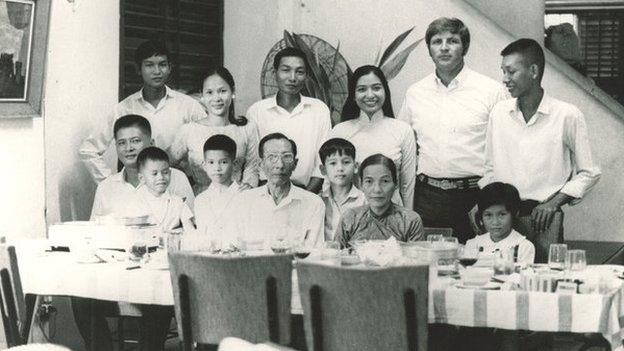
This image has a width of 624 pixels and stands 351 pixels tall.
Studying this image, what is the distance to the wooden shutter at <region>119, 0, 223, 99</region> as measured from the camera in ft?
22.3

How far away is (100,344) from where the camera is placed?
5047 millimetres

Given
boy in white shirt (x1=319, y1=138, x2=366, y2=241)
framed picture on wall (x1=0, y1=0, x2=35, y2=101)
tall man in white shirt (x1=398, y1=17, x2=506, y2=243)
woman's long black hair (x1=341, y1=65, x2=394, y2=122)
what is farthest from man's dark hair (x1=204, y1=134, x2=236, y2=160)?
tall man in white shirt (x1=398, y1=17, x2=506, y2=243)

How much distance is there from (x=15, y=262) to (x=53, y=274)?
13.9 inches

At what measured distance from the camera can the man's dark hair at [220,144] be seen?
5.65 m

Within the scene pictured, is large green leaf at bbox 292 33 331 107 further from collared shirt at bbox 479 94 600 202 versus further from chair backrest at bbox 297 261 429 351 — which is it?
chair backrest at bbox 297 261 429 351

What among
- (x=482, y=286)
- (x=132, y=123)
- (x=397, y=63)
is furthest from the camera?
(x=397, y=63)

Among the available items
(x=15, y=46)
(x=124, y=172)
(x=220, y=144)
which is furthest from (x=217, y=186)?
(x=15, y=46)

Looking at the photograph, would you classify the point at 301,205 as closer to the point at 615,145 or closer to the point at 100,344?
the point at 100,344

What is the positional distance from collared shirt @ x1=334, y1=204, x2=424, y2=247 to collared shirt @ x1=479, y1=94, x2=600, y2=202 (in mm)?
778

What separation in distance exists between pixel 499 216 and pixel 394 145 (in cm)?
96

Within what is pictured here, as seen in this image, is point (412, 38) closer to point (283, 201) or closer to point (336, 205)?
point (336, 205)

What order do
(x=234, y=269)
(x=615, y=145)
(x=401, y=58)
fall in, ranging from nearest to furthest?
(x=234, y=269), (x=615, y=145), (x=401, y=58)

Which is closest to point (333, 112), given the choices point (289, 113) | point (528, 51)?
point (289, 113)

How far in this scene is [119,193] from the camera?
5895 millimetres
